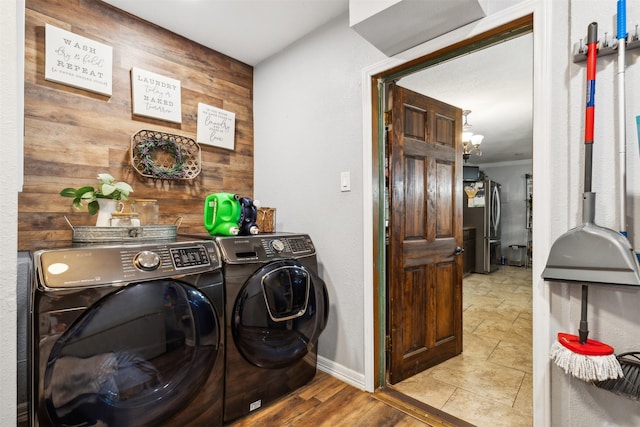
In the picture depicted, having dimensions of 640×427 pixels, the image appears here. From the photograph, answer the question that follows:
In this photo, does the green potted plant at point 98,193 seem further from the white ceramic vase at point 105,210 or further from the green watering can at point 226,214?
the green watering can at point 226,214

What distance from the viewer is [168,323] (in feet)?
4.17

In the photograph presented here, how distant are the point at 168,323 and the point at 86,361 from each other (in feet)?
0.91

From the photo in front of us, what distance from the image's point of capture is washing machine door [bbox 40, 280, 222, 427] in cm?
107

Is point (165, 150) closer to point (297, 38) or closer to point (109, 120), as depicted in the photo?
point (109, 120)

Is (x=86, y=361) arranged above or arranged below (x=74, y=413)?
above

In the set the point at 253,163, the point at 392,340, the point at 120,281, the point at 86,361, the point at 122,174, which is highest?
the point at 253,163

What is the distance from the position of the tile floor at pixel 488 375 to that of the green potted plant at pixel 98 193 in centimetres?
198

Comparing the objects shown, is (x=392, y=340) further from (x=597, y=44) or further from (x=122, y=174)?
(x=122, y=174)

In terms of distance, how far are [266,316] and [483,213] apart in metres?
4.28

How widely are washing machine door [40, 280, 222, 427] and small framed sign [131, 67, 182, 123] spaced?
136cm

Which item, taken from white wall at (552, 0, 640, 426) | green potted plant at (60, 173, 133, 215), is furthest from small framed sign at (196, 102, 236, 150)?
white wall at (552, 0, 640, 426)

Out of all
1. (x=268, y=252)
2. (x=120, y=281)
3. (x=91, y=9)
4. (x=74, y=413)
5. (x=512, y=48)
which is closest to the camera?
(x=74, y=413)

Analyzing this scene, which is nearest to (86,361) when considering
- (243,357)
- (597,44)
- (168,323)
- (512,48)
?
(168,323)

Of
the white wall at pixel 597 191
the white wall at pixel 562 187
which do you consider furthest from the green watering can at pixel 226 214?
the white wall at pixel 597 191
